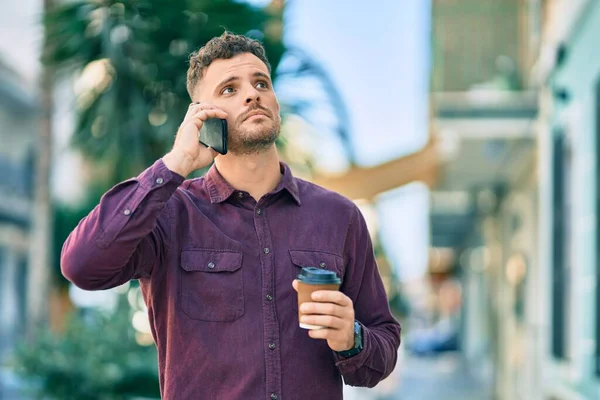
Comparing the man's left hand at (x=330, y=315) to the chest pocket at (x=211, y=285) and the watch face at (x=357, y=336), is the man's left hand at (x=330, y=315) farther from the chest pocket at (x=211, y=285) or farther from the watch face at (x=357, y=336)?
the chest pocket at (x=211, y=285)

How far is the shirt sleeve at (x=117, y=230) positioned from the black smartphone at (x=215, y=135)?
0.14 m

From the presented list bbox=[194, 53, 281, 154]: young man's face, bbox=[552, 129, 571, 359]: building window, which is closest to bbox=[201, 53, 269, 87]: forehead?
bbox=[194, 53, 281, 154]: young man's face

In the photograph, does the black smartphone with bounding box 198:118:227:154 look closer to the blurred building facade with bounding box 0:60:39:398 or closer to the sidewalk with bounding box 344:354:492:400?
the sidewalk with bounding box 344:354:492:400

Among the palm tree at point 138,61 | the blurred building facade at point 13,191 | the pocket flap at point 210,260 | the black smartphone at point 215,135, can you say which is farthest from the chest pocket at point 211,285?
the blurred building facade at point 13,191

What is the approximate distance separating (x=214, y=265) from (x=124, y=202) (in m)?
0.29

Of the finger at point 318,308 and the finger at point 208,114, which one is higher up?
the finger at point 208,114

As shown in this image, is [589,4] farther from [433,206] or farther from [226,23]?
[433,206]

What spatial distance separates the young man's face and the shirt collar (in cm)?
9

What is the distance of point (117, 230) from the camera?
2102 mm

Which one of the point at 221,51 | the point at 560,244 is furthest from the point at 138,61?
the point at 221,51

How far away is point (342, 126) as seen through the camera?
287 inches

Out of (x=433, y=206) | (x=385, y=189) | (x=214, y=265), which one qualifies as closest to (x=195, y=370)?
(x=214, y=265)

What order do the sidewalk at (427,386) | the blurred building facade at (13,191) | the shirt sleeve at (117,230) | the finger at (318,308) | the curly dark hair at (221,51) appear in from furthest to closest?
the blurred building facade at (13,191) → the sidewalk at (427,386) → the curly dark hair at (221,51) → the shirt sleeve at (117,230) → the finger at (318,308)

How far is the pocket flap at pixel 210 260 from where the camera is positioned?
2277 mm
